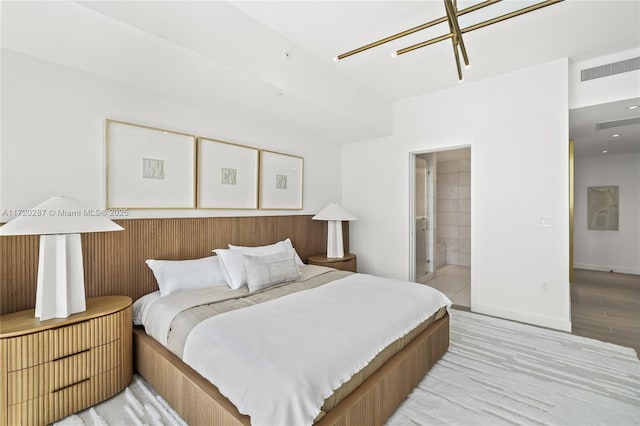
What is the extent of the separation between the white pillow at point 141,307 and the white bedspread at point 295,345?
785mm

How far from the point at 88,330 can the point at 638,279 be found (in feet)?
26.5

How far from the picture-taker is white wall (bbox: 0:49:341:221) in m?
2.06

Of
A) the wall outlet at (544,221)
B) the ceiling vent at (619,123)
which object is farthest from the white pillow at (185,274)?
the ceiling vent at (619,123)

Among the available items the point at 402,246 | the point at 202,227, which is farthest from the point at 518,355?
the point at 202,227

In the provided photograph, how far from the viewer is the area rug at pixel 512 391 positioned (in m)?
1.83

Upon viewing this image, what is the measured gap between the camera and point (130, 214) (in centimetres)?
263

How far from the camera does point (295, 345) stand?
1.56 meters

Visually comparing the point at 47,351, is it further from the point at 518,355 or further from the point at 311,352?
the point at 518,355

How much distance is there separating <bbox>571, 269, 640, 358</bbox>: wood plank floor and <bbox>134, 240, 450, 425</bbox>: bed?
187cm

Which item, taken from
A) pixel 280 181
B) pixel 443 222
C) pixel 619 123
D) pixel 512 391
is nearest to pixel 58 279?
pixel 280 181

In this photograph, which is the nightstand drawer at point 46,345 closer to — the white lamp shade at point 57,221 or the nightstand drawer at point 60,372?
the nightstand drawer at point 60,372

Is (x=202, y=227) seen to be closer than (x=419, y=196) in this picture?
Yes

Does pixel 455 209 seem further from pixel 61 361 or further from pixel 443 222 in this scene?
pixel 61 361

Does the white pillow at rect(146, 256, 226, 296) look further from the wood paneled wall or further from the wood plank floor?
the wood plank floor
